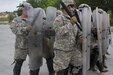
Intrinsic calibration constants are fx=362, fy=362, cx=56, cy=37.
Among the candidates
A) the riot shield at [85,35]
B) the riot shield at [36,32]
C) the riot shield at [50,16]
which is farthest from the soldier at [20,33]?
the riot shield at [85,35]

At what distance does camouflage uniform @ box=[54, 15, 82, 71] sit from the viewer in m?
6.15

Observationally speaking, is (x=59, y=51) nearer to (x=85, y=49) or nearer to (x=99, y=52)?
(x=85, y=49)

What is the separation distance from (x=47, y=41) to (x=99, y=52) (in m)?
1.42

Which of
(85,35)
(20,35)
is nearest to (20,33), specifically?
(20,35)

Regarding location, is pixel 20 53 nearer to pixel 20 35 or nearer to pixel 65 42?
pixel 20 35

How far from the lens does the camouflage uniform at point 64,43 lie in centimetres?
615

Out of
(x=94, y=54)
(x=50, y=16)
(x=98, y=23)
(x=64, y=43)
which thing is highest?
(x=50, y=16)

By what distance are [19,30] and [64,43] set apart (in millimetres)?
1252

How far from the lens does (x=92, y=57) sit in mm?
8938

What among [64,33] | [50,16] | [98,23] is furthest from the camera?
[98,23]

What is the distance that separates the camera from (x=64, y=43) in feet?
20.3

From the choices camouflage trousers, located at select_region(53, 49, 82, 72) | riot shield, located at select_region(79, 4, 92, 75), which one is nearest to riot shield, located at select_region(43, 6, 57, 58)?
riot shield, located at select_region(79, 4, 92, 75)

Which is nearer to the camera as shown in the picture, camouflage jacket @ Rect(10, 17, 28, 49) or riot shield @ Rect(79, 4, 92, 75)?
riot shield @ Rect(79, 4, 92, 75)

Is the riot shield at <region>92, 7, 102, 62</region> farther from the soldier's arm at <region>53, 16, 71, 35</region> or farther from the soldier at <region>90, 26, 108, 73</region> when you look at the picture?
the soldier's arm at <region>53, 16, 71, 35</region>
